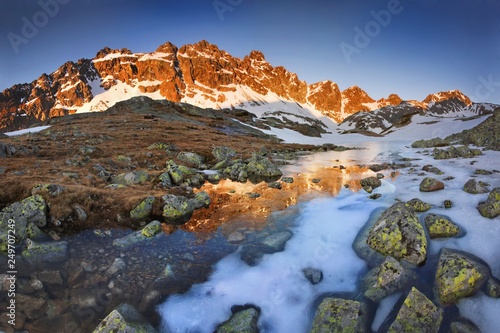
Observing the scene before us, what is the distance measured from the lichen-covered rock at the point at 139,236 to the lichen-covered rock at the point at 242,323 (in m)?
5.28

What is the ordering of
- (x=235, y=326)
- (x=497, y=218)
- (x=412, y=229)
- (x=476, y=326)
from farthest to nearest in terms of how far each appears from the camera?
(x=497, y=218) < (x=412, y=229) < (x=235, y=326) < (x=476, y=326)

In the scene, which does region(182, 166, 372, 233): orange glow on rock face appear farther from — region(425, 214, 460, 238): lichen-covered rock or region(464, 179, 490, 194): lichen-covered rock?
region(425, 214, 460, 238): lichen-covered rock

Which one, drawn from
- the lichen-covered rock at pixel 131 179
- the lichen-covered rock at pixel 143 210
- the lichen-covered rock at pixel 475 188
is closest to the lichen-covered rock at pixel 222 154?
the lichen-covered rock at pixel 131 179

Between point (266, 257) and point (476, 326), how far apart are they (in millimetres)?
5764

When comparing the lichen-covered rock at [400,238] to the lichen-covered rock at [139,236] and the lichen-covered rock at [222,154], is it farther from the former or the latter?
the lichen-covered rock at [222,154]

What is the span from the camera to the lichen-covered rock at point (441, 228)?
9.08m

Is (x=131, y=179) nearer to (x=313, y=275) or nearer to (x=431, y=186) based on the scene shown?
(x=313, y=275)

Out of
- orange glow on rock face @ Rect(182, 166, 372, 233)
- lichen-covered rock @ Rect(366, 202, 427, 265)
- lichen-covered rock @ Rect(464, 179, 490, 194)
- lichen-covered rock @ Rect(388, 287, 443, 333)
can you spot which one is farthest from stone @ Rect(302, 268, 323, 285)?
lichen-covered rock @ Rect(464, 179, 490, 194)

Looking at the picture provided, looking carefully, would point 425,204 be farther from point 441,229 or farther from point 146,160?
point 146,160

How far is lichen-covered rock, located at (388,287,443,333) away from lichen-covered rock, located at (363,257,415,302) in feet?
3.19

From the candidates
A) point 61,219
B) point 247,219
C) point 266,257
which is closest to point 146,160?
point 61,219

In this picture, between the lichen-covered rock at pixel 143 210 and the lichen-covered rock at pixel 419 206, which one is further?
the lichen-covered rock at pixel 143 210

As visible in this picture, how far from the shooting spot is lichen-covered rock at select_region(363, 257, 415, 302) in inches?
275

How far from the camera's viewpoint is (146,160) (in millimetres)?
26141
